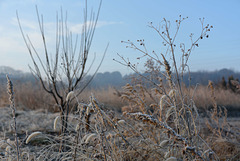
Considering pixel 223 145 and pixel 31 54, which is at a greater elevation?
pixel 31 54

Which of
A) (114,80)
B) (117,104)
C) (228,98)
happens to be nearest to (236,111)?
(228,98)

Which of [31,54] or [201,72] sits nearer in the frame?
[31,54]

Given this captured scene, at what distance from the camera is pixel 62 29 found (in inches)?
138

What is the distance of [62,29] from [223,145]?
2.94 meters

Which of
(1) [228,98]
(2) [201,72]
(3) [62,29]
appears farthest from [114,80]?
(3) [62,29]

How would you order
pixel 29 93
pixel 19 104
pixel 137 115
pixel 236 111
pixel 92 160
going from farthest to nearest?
pixel 236 111
pixel 29 93
pixel 19 104
pixel 92 160
pixel 137 115

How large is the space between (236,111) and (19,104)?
880 centimetres

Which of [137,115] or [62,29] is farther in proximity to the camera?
[62,29]

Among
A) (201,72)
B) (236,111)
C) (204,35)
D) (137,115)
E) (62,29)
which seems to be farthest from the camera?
(201,72)

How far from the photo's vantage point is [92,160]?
6.95ft

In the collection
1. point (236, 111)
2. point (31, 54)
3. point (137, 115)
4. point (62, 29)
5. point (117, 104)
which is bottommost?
point (236, 111)

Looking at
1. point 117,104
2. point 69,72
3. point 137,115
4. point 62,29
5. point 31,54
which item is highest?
point 62,29

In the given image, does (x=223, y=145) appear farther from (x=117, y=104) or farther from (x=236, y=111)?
(x=236, y=111)

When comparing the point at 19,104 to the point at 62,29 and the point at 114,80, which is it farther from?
the point at 114,80
